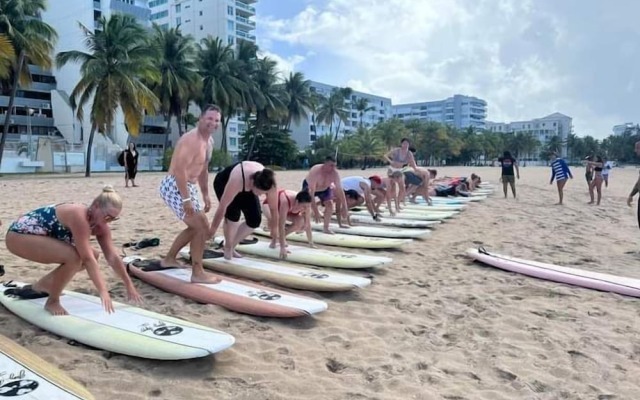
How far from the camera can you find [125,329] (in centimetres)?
323

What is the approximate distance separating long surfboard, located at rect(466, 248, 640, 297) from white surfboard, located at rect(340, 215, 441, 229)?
7.90ft

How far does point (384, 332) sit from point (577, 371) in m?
1.31

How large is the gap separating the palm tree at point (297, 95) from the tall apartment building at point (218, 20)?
446 inches

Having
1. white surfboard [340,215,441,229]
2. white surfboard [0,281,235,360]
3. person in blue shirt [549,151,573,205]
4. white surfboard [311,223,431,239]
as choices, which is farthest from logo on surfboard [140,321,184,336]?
person in blue shirt [549,151,573,205]

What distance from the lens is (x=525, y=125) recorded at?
16038 centimetres

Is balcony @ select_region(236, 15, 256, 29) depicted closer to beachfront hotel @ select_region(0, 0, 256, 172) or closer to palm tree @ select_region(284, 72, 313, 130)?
beachfront hotel @ select_region(0, 0, 256, 172)

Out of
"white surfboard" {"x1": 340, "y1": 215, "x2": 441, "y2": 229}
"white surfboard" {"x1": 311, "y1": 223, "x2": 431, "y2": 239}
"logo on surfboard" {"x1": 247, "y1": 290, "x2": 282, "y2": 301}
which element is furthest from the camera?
"white surfboard" {"x1": 340, "y1": 215, "x2": 441, "y2": 229}

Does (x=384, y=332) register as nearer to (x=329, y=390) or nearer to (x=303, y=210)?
(x=329, y=390)

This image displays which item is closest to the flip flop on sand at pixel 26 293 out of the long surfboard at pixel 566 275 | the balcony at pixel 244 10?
the long surfboard at pixel 566 275

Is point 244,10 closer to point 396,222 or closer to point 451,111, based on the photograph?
point 396,222

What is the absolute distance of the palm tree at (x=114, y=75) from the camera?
24.2 metres

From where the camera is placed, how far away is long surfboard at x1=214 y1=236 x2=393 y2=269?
18.1 ft

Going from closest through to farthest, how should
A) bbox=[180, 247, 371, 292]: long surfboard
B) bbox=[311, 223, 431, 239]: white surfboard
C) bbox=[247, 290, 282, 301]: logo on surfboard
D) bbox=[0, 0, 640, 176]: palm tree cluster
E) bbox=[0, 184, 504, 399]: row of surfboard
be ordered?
bbox=[0, 184, 504, 399]: row of surfboard
bbox=[247, 290, 282, 301]: logo on surfboard
bbox=[180, 247, 371, 292]: long surfboard
bbox=[311, 223, 431, 239]: white surfboard
bbox=[0, 0, 640, 176]: palm tree cluster

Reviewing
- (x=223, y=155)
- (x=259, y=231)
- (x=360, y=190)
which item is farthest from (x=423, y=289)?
(x=223, y=155)
